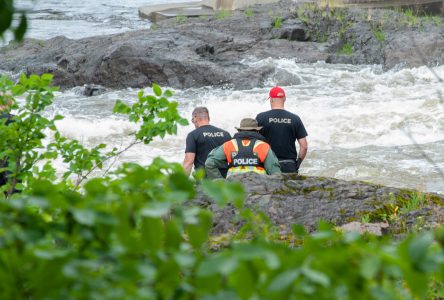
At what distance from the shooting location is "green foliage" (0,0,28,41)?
226 centimetres

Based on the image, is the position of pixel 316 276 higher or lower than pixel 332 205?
higher

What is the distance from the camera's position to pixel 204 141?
1016 centimetres

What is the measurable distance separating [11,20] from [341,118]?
1501cm

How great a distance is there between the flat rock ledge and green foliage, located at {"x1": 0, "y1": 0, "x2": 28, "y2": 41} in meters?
4.10

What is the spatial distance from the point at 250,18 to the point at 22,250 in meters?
23.9

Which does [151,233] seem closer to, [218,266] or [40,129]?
[218,266]

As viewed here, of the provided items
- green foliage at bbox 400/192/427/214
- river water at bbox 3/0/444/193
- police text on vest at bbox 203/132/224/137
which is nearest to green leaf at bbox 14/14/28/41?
green foliage at bbox 400/192/427/214

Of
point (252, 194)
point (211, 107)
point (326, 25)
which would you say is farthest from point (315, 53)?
point (252, 194)

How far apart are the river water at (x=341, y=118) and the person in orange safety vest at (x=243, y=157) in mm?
2858

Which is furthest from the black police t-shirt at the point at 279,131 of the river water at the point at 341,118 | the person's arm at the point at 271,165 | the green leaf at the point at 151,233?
the green leaf at the point at 151,233

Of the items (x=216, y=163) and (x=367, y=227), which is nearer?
(x=367, y=227)

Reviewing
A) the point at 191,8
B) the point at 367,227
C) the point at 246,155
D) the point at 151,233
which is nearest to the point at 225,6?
the point at 191,8

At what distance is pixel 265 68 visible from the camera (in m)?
20.8

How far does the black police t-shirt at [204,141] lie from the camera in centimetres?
1016
